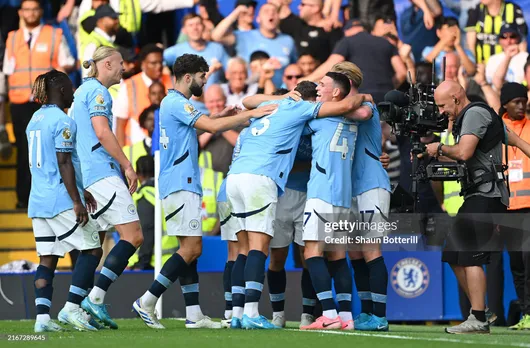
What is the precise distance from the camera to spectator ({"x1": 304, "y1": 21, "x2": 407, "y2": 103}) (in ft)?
45.3

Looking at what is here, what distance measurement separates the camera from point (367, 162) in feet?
32.3

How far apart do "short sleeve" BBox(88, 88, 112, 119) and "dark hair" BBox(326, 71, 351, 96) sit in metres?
1.92

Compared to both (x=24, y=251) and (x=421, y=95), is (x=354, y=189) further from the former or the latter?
(x=24, y=251)

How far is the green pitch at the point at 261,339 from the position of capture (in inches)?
307

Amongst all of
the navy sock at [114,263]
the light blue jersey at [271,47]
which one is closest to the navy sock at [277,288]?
the navy sock at [114,263]

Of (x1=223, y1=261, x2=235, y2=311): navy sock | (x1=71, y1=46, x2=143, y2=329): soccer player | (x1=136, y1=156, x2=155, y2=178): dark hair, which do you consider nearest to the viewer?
(x1=71, y1=46, x2=143, y2=329): soccer player

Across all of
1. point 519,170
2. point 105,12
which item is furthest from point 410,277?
point 105,12

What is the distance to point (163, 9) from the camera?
15.6 metres

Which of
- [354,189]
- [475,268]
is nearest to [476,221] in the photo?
[475,268]

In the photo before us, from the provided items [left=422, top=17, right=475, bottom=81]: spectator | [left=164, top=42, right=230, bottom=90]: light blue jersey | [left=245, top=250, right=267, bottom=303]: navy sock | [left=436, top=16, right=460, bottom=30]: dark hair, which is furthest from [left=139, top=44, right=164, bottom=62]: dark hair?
[left=245, top=250, right=267, bottom=303]: navy sock

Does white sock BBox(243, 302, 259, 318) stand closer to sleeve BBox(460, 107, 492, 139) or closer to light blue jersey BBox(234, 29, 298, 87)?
sleeve BBox(460, 107, 492, 139)

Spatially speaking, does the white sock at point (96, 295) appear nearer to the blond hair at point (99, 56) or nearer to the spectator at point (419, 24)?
the blond hair at point (99, 56)

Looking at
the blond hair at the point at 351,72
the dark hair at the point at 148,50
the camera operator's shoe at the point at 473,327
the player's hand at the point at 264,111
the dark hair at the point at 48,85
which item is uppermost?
the dark hair at the point at 148,50

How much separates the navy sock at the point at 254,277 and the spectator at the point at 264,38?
5.83 meters
